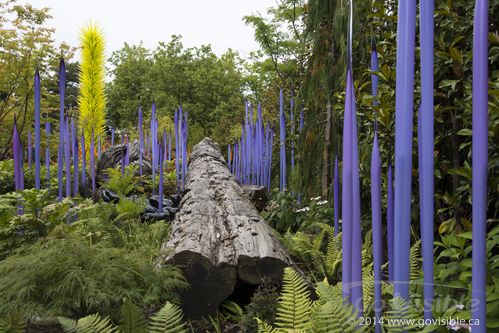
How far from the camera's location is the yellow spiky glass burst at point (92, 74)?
9633 millimetres

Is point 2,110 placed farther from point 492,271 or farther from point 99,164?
point 492,271

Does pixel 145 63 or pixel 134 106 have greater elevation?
pixel 145 63

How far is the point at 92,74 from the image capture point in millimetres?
9898

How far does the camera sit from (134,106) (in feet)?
77.6

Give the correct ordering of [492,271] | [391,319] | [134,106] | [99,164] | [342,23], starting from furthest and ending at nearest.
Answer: [134,106]
[99,164]
[342,23]
[492,271]
[391,319]

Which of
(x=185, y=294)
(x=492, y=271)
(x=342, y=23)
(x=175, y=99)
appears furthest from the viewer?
(x=175, y=99)

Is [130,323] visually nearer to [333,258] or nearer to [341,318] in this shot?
[341,318]

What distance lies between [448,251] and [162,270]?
1.36m

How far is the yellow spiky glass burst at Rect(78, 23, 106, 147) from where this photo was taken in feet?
31.6

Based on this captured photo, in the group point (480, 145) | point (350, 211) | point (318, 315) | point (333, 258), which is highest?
point (480, 145)

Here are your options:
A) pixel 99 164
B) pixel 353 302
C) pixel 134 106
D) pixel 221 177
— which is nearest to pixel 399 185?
pixel 353 302

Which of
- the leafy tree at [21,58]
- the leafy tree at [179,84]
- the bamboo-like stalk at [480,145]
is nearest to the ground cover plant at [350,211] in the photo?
the bamboo-like stalk at [480,145]

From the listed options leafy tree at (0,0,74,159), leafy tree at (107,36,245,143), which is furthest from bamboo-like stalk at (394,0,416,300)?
leafy tree at (107,36,245,143)

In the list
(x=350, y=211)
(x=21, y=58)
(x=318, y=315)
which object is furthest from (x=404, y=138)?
(x=21, y=58)
